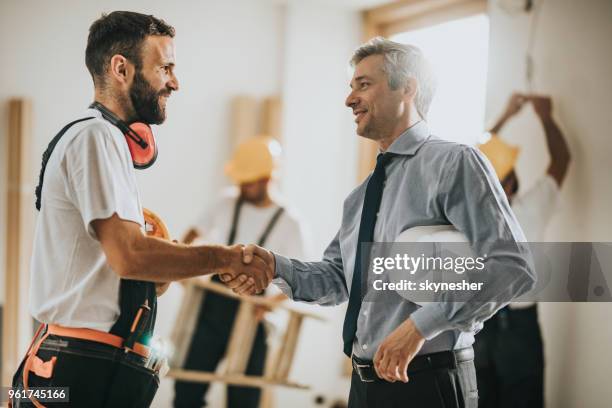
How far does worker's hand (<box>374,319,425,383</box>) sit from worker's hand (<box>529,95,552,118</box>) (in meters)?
2.59

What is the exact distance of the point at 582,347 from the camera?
4.04 metres

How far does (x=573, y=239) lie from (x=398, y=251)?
226 centimetres

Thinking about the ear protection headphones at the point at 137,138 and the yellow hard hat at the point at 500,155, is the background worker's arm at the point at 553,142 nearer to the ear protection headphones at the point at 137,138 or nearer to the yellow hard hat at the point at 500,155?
the yellow hard hat at the point at 500,155

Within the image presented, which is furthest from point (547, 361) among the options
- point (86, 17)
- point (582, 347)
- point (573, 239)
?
point (86, 17)

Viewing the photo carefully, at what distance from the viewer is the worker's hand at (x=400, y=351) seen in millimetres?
1992

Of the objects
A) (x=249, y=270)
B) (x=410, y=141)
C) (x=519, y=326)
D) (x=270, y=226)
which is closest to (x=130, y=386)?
(x=249, y=270)

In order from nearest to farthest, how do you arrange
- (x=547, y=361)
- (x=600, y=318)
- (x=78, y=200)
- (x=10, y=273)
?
(x=78, y=200), (x=600, y=318), (x=547, y=361), (x=10, y=273)

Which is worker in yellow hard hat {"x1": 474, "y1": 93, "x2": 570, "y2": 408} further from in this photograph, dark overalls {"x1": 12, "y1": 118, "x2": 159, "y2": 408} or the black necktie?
dark overalls {"x1": 12, "y1": 118, "x2": 159, "y2": 408}

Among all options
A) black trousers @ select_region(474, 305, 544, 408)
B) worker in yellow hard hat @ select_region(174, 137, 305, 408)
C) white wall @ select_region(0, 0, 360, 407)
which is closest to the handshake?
black trousers @ select_region(474, 305, 544, 408)

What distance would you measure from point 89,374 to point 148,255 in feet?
1.12

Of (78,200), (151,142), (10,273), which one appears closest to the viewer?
(78,200)

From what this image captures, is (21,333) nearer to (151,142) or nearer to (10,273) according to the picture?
(10,273)

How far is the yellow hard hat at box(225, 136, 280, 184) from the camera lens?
4898mm

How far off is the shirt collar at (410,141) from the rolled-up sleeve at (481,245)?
22 cm
